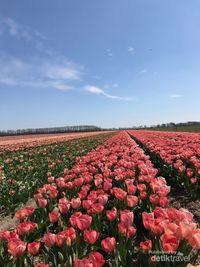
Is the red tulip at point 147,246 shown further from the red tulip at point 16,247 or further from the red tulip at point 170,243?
the red tulip at point 16,247

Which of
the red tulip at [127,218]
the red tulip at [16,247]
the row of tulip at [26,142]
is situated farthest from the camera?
the row of tulip at [26,142]

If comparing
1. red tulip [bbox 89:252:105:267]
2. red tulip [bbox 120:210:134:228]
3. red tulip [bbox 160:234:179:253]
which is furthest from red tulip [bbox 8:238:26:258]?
red tulip [bbox 160:234:179:253]

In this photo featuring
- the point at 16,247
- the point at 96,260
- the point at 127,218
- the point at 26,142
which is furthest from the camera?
the point at 26,142

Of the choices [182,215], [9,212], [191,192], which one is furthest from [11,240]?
[191,192]

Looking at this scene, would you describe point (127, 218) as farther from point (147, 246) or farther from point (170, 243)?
point (170, 243)

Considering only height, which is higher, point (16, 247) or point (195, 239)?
point (195, 239)

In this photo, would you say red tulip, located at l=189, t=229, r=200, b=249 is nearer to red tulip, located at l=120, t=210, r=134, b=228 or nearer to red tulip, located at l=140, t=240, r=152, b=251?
red tulip, located at l=140, t=240, r=152, b=251

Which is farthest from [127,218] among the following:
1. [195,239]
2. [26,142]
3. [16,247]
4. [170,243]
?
[26,142]

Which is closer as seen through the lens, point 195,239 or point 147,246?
point 195,239

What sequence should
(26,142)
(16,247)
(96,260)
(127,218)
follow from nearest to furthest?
(96,260) → (16,247) → (127,218) → (26,142)

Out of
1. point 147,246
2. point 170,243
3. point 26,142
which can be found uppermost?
point 170,243

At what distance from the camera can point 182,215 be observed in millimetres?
2660

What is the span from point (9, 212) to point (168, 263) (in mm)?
4790

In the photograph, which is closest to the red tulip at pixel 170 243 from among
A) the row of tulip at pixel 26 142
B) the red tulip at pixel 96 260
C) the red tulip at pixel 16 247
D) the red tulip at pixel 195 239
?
the red tulip at pixel 195 239
